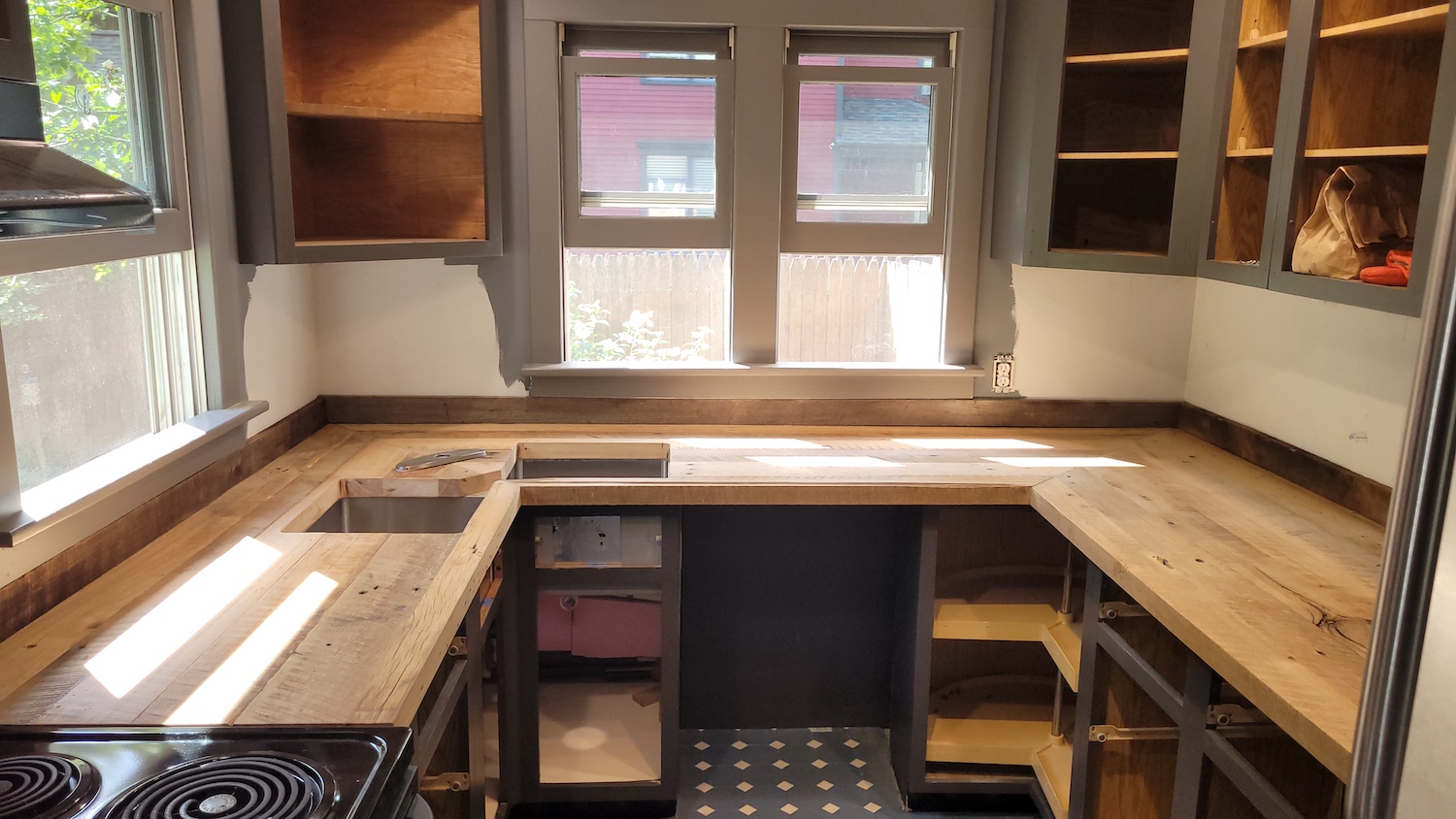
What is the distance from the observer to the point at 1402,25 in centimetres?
176

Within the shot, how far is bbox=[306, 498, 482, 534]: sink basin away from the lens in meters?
2.39

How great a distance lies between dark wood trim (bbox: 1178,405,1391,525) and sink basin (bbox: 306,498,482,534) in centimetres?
190

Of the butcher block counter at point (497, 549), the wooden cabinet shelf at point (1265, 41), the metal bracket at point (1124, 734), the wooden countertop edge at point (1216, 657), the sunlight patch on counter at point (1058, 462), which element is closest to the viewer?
the wooden countertop edge at point (1216, 657)

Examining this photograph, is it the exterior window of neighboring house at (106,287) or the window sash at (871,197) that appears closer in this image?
the exterior window of neighboring house at (106,287)

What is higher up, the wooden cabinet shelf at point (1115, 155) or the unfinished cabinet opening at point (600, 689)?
the wooden cabinet shelf at point (1115, 155)

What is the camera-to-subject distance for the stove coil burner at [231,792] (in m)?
1.12

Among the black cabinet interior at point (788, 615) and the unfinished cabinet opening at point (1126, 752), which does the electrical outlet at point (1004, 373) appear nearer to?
the black cabinet interior at point (788, 615)

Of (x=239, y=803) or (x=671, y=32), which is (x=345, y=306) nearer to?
(x=671, y=32)

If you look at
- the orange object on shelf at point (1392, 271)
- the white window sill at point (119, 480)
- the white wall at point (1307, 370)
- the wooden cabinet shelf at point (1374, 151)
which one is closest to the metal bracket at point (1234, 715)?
the white wall at point (1307, 370)

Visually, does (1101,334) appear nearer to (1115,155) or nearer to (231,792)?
(1115,155)

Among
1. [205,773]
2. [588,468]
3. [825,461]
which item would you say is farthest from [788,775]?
[205,773]

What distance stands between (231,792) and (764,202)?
6.87 ft

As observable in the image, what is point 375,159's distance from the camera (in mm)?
2615

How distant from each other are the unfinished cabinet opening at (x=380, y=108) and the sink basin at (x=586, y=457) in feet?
1.96
